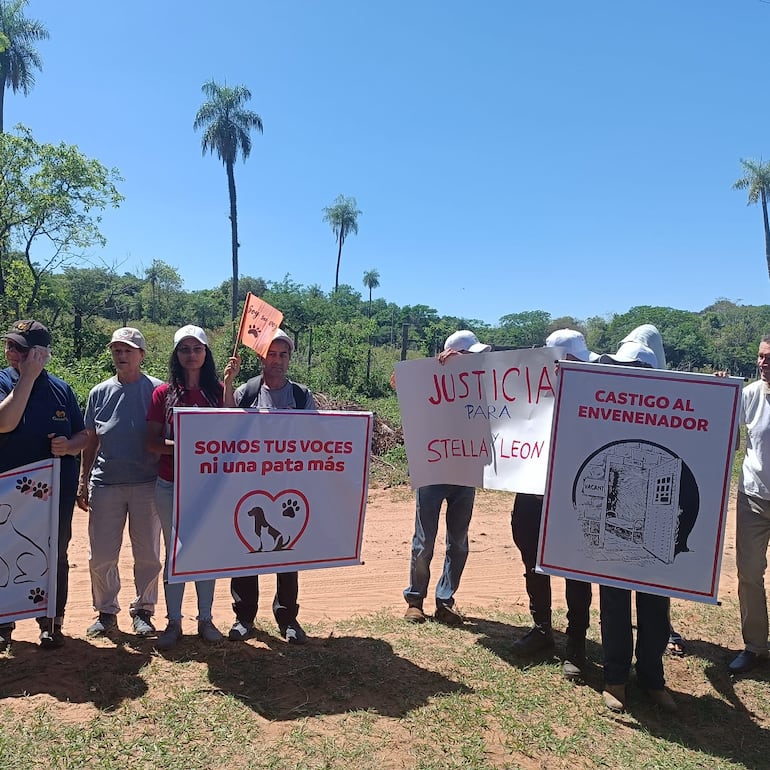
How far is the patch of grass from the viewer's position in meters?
2.95

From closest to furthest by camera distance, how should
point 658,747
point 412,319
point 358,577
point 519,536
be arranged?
1. point 658,747
2. point 519,536
3. point 358,577
4. point 412,319

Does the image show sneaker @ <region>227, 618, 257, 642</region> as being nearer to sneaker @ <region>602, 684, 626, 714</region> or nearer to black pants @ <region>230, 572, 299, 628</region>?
black pants @ <region>230, 572, 299, 628</region>

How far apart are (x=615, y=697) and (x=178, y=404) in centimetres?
306

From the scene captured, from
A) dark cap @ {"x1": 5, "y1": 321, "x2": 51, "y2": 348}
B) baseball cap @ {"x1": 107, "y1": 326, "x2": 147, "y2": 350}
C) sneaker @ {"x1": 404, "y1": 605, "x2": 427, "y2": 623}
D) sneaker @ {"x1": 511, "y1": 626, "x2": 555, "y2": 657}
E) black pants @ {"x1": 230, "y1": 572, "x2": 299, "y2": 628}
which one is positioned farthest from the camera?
sneaker @ {"x1": 404, "y1": 605, "x2": 427, "y2": 623}

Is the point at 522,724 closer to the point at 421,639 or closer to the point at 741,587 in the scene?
the point at 421,639

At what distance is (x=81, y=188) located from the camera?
16.2 metres

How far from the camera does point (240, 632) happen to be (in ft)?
13.5

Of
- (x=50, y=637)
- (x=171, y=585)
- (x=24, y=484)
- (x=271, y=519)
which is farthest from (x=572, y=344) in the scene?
(x=50, y=637)

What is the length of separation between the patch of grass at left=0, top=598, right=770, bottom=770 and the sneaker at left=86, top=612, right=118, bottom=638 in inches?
13.1

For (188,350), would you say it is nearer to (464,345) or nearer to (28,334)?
(28,334)

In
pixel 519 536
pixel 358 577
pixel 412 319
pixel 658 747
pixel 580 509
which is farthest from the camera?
pixel 412 319

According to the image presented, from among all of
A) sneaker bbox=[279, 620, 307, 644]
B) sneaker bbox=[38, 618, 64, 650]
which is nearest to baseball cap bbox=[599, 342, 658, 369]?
sneaker bbox=[279, 620, 307, 644]

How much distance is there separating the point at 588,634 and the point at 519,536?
1264 millimetres

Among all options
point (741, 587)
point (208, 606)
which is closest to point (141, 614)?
point (208, 606)
